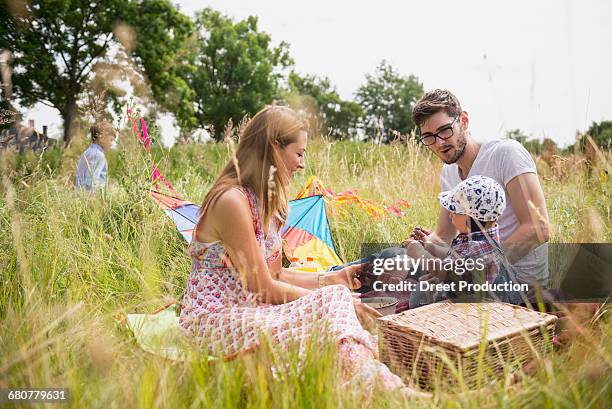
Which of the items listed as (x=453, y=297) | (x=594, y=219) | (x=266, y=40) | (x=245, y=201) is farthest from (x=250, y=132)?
(x=266, y=40)

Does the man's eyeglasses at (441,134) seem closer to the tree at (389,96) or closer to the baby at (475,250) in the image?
the baby at (475,250)

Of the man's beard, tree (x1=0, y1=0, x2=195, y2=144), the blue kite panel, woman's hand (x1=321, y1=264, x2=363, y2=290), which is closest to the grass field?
the blue kite panel

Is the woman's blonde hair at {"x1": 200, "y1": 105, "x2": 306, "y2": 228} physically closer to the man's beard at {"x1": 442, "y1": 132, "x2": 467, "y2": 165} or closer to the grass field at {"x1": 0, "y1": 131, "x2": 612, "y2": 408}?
the grass field at {"x1": 0, "y1": 131, "x2": 612, "y2": 408}

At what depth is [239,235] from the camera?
1986 mm

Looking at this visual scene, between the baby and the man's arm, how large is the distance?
0.13 meters

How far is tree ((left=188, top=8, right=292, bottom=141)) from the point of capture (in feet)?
94.3

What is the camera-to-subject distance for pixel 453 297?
2.35 m

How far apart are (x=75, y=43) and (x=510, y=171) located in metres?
15.8

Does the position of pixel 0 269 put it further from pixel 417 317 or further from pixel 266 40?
pixel 266 40

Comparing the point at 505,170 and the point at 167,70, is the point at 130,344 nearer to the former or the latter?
the point at 505,170

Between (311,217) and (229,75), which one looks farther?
(229,75)

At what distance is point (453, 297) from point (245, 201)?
98 cm

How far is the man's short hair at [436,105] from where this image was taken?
2.70m

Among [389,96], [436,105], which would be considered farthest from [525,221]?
[389,96]
